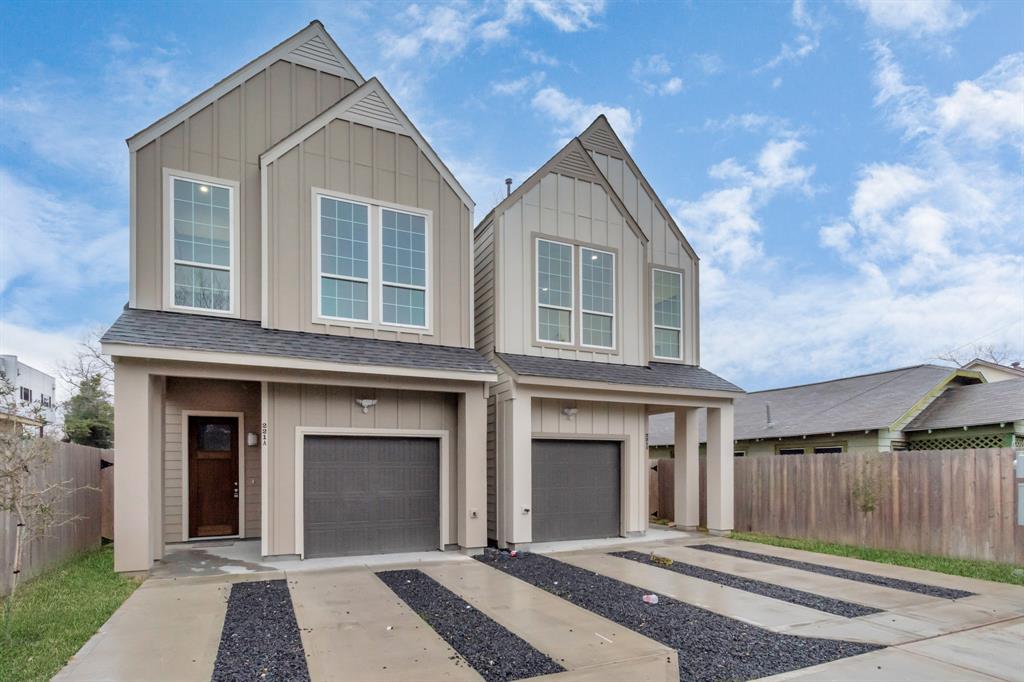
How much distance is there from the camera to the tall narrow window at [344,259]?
932 cm

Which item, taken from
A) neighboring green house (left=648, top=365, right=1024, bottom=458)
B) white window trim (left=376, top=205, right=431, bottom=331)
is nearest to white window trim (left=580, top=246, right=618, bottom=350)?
white window trim (left=376, top=205, right=431, bottom=331)

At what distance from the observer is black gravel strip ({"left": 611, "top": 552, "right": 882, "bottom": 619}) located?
250 inches

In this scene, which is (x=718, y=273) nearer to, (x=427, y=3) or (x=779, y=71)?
(x=779, y=71)

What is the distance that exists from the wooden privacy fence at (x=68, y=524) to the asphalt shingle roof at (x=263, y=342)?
6.30 ft

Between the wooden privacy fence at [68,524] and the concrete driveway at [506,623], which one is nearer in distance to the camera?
the concrete driveway at [506,623]

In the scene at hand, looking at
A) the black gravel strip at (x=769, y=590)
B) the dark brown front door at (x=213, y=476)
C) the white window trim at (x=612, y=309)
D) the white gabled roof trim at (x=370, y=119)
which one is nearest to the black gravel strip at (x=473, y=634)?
the black gravel strip at (x=769, y=590)

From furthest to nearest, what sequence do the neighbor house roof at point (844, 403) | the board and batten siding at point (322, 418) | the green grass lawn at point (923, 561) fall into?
the neighbor house roof at point (844, 403) → the board and batten siding at point (322, 418) → the green grass lawn at point (923, 561)

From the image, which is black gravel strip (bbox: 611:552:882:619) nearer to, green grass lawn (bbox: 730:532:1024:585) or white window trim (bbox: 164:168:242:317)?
green grass lawn (bbox: 730:532:1024:585)

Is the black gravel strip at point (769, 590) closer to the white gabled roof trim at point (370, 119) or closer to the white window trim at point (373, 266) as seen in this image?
the white window trim at point (373, 266)

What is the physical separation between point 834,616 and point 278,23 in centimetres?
1277

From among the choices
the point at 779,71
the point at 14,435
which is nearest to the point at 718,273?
the point at 779,71

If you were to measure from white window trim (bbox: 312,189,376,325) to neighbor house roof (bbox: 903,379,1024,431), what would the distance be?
1261 cm

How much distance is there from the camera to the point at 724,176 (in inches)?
1131

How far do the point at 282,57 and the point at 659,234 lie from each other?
815cm
